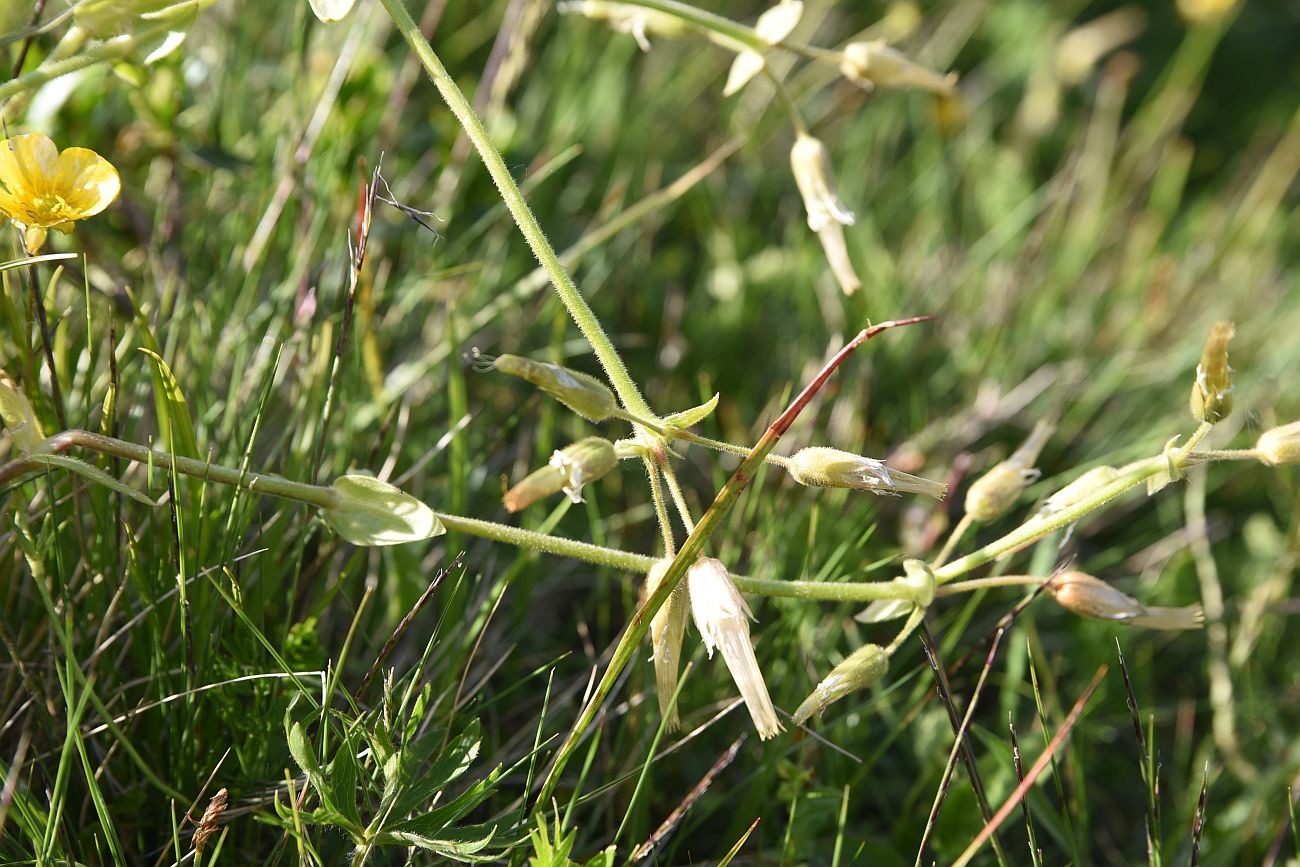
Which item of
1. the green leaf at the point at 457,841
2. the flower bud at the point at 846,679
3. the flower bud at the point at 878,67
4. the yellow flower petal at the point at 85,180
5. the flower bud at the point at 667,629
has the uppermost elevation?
the flower bud at the point at 878,67

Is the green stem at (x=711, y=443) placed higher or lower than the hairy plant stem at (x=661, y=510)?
higher

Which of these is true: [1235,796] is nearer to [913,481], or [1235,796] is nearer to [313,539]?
[913,481]

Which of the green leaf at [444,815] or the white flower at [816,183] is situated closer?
the green leaf at [444,815]

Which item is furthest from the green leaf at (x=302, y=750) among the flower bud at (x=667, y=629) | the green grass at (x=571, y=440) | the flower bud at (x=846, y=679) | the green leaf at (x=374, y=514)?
the flower bud at (x=846, y=679)

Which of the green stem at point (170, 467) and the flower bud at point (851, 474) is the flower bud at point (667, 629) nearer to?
the flower bud at point (851, 474)

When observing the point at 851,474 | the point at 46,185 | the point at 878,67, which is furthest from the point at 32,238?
the point at 878,67

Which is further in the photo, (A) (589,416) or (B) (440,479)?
(B) (440,479)

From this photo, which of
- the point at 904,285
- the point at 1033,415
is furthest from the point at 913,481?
the point at 904,285
